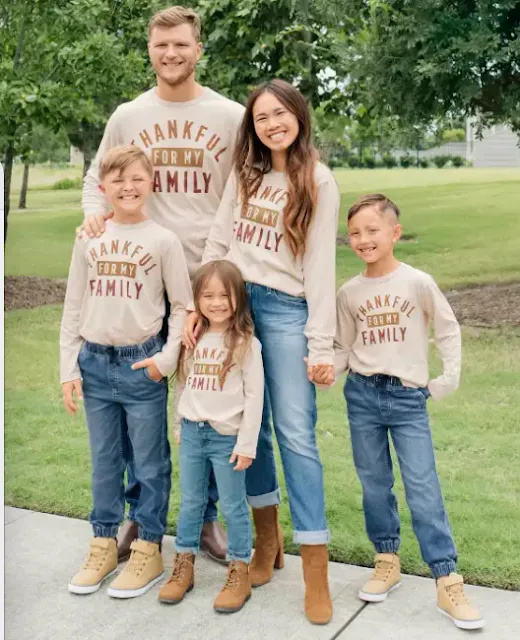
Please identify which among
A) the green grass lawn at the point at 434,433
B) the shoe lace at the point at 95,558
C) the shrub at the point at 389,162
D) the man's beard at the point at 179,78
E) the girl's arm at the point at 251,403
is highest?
the man's beard at the point at 179,78

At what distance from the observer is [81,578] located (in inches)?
133

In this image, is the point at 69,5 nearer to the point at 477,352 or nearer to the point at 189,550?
the point at 477,352

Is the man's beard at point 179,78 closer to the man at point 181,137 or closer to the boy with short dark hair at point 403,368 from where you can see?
the man at point 181,137

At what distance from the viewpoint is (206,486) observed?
10.7 feet

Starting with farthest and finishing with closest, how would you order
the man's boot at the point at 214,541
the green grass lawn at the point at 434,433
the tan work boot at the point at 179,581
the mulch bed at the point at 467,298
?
the mulch bed at the point at 467,298 < the green grass lawn at the point at 434,433 < the man's boot at the point at 214,541 < the tan work boot at the point at 179,581

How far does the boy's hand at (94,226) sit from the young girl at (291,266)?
1.38 ft

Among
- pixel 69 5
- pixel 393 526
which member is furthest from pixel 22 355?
pixel 393 526

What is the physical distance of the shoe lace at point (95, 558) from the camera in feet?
11.3

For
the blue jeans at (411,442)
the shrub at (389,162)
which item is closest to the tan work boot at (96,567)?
the blue jeans at (411,442)

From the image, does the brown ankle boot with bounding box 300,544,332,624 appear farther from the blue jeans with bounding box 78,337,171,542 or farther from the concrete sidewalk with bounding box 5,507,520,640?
the blue jeans with bounding box 78,337,171,542

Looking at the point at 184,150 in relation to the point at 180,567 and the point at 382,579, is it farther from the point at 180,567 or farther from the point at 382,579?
the point at 382,579

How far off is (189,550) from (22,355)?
516 cm

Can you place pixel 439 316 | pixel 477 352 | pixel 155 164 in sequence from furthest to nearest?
pixel 477 352 → pixel 155 164 → pixel 439 316

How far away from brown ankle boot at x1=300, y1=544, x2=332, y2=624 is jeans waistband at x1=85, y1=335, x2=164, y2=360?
0.83m
